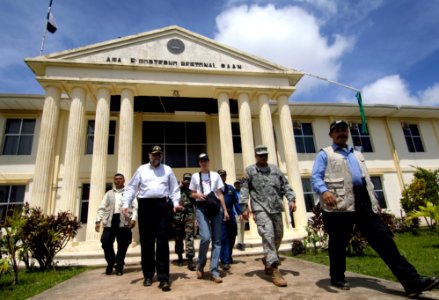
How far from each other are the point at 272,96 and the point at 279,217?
31.2 feet

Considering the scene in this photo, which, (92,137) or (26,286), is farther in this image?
(92,137)

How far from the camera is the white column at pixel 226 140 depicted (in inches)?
432

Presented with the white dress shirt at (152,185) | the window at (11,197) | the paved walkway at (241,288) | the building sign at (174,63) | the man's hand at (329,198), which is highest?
the building sign at (174,63)

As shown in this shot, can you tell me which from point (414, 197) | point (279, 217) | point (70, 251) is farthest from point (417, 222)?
point (70, 251)

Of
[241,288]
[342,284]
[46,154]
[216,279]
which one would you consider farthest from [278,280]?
[46,154]

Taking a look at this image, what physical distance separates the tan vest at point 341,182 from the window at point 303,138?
41.0ft

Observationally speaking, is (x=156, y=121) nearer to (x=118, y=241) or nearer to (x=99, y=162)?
(x=99, y=162)

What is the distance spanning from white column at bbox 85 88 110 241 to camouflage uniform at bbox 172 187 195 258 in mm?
4485

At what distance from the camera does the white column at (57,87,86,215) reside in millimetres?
9570

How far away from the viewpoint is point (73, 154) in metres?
10.1

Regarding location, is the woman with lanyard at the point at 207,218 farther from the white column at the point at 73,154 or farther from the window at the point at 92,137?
the window at the point at 92,137

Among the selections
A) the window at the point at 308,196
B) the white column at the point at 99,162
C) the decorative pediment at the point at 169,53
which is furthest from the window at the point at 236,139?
the white column at the point at 99,162

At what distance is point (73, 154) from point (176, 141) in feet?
17.7

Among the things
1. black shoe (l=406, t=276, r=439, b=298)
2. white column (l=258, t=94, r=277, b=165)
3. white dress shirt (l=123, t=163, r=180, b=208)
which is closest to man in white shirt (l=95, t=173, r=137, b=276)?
white dress shirt (l=123, t=163, r=180, b=208)
